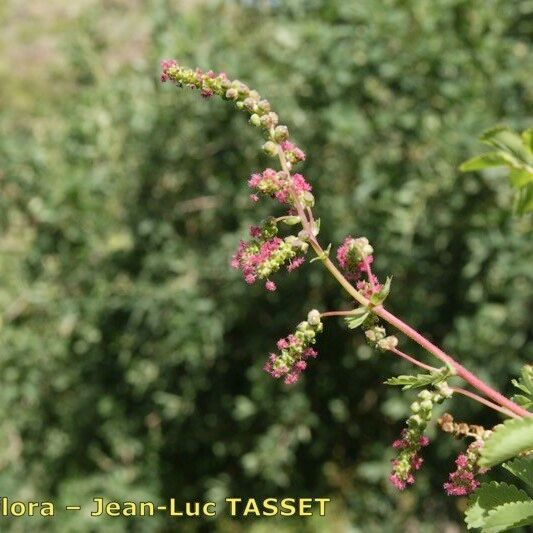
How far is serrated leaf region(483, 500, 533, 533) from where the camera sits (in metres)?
0.83

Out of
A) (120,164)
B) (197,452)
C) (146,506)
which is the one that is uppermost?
(120,164)

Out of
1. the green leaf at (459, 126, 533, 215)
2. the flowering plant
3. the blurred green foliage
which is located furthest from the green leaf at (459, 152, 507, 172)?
the blurred green foliage

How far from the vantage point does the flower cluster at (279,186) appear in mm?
860

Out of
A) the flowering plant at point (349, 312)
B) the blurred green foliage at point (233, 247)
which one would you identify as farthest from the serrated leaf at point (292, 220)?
the blurred green foliage at point (233, 247)

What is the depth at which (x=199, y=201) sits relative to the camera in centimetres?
341

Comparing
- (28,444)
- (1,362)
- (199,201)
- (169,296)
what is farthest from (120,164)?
(28,444)

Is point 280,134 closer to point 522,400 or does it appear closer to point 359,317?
point 359,317

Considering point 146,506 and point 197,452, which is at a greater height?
point 197,452

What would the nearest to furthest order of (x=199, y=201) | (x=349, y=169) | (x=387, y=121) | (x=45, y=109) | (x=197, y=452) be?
(x=387, y=121) → (x=349, y=169) → (x=199, y=201) → (x=197, y=452) → (x=45, y=109)

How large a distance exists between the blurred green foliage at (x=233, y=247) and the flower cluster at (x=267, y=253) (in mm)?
2021

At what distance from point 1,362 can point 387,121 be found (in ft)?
5.68

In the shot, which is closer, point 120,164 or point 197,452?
point 120,164

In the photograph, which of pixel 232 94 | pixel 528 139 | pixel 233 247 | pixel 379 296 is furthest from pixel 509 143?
pixel 233 247

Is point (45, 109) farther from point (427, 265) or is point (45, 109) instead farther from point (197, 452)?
point (427, 265)
